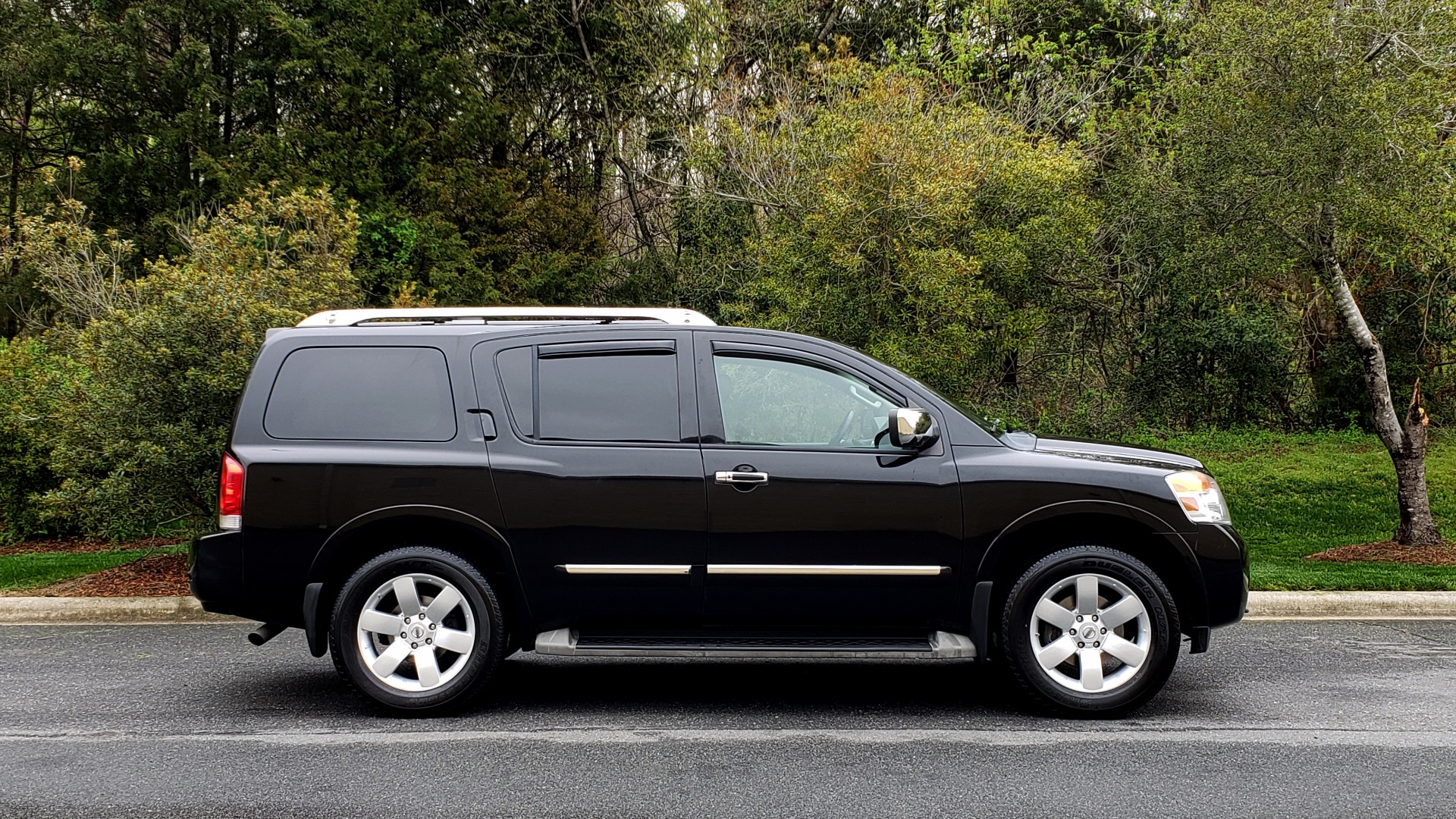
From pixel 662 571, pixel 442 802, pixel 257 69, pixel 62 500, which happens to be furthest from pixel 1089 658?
Answer: pixel 257 69

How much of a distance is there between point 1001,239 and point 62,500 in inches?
379

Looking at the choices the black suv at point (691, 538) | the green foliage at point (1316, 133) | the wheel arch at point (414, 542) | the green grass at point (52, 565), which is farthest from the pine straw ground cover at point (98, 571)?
the green foliage at point (1316, 133)

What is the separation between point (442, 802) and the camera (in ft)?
14.5

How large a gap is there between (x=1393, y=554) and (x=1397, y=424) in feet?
4.22

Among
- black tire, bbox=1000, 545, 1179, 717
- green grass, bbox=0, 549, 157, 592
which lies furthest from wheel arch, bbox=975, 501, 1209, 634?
green grass, bbox=0, 549, 157, 592

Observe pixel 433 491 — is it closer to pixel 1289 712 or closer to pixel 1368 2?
pixel 1289 712

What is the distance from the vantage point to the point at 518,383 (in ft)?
19.2

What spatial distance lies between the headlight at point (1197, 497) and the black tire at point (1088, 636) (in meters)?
0.37

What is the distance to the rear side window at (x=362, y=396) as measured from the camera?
5.79 meters

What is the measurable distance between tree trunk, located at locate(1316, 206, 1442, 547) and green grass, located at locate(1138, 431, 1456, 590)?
38.1 inches

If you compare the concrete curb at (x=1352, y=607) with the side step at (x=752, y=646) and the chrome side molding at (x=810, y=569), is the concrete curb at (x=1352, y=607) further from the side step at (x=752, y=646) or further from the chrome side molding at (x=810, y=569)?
the chrome side molding at (x=810, y=569)

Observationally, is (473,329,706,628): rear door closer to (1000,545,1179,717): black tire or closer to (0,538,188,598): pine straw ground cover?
(1000,545,1179,717): black tire

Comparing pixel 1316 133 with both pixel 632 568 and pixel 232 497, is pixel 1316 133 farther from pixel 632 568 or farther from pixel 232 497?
pixel 232 497

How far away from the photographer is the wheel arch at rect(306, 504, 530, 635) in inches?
223
